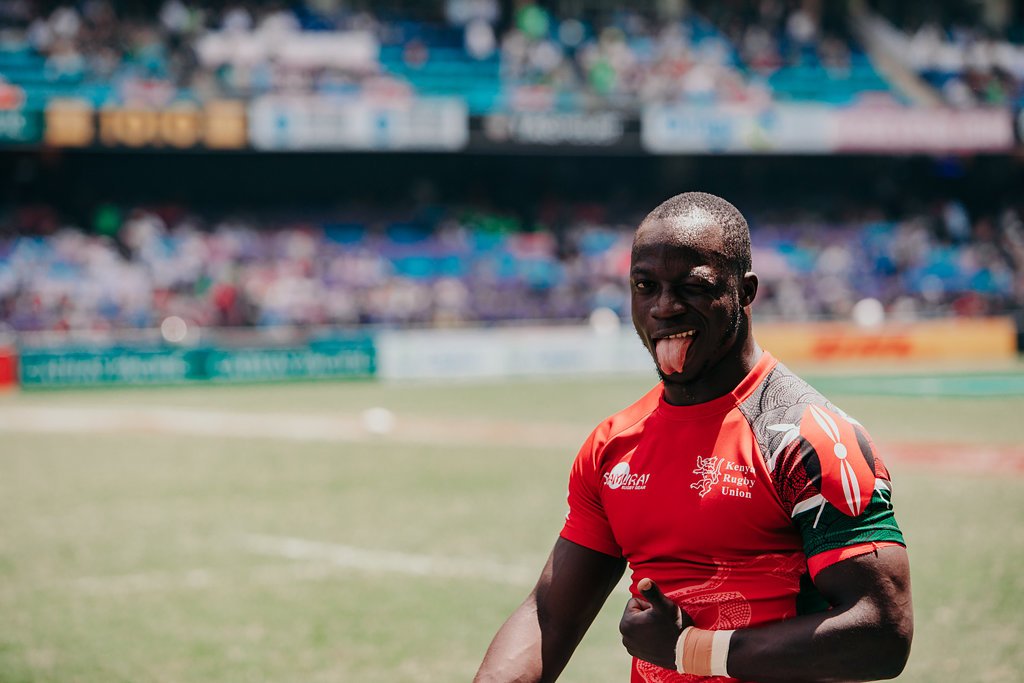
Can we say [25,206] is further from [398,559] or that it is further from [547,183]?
[398,559]

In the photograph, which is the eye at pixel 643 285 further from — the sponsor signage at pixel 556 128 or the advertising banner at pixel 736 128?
the advertising banner at pixel 736 128

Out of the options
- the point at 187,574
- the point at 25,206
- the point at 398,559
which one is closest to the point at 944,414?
the point at 398,559

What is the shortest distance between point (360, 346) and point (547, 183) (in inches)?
423

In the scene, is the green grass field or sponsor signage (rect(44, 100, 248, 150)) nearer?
the green grass field

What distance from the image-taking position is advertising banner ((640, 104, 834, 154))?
33.2 meters

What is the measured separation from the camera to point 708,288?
304 cm

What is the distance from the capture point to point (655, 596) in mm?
2984

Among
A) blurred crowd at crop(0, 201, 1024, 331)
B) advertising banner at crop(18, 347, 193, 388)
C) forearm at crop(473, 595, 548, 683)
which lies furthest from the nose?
blurred crowd at crop(0, 201, 1024, 331)

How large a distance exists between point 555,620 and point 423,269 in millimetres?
28585

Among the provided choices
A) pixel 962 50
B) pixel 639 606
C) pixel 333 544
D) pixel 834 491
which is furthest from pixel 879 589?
pixel 962 50

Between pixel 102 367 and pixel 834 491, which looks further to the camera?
pixel 102 367

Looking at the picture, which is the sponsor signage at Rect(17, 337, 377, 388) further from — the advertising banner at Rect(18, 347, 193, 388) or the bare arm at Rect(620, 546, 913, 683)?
the bare arm at Rect(620, 546, 913, 683)

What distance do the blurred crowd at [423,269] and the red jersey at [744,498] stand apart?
2465 cm

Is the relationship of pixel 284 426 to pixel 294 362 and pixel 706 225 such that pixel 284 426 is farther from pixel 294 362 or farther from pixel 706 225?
pixel 706 225
